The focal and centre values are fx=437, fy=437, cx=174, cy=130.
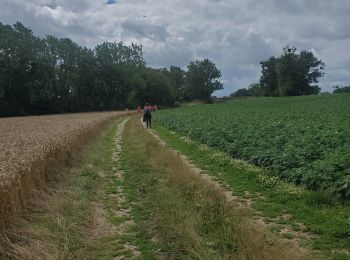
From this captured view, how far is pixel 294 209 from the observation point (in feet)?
30.3

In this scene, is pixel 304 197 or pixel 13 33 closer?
pixel 304 197

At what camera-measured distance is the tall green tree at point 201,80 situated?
137 m

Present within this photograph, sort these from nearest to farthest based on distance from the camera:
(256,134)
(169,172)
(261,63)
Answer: (169,172) < (256,134) < (261,63)

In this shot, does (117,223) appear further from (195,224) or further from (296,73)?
(296,73)

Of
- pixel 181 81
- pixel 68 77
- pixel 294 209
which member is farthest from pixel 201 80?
pixel 294 209

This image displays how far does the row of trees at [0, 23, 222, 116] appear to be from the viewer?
76375 millimetres

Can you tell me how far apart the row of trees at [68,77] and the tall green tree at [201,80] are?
19.2 m

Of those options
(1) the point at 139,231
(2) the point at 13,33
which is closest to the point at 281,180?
(1) the point at 139,231

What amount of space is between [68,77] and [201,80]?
56.4 metres

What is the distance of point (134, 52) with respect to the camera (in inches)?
4860

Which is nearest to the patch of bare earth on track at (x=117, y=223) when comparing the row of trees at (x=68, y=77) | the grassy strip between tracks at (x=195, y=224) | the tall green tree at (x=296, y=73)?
the grassy strip between tracks at (x=195, y=224)

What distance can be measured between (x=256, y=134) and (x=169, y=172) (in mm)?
6627

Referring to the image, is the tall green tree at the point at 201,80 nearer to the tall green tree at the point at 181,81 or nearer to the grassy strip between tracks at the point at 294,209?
the tall green tree at the point at 181,81

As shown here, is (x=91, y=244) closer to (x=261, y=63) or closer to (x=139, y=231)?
(x=139, y=231)
